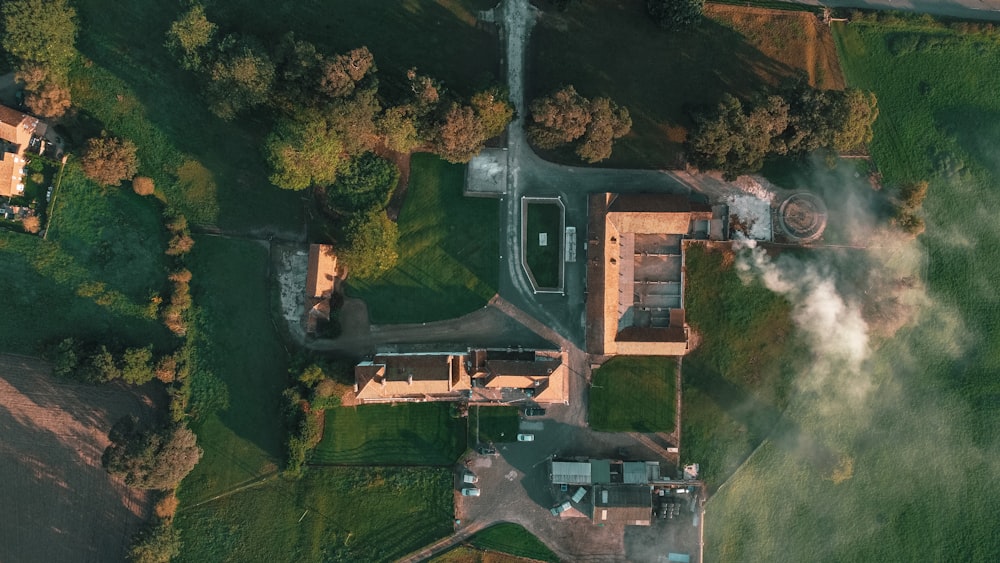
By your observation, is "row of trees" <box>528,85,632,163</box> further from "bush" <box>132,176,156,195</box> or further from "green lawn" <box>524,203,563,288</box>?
"bush" <box>132,176,156,195</box>

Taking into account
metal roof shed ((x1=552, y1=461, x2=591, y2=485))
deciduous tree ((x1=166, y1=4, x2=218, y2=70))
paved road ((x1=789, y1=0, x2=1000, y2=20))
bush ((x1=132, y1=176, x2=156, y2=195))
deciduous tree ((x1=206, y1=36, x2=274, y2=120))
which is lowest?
metal roof shed ((x1=552, y1=461, x2=591, y2=485))

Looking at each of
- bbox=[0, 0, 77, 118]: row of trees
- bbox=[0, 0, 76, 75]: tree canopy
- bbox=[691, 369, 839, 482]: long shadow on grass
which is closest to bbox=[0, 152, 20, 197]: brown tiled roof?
bbox=[0, 0, 77, 118]: row of trees

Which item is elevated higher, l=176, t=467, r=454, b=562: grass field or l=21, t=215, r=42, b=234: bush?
l=21, t=215, r=42, b=234: bush

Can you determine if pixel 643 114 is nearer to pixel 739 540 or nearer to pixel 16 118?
pixel 739 540

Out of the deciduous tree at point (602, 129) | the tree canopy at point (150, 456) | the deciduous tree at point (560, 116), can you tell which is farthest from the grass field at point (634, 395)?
the tree canopy at point (150, 456)

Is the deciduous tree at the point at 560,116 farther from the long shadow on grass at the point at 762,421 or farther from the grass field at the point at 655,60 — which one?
the long shadow on grass at the point at 762,421
